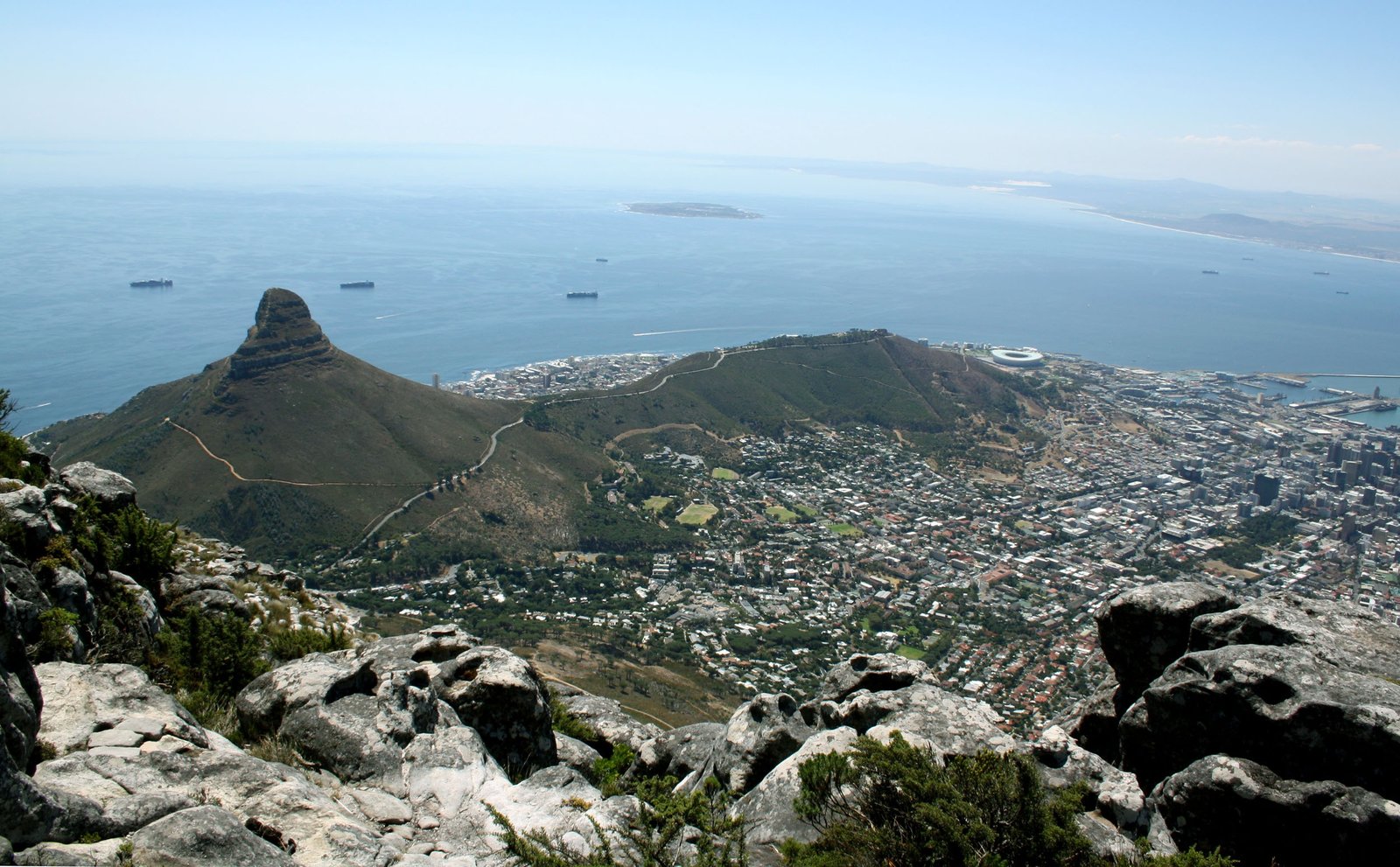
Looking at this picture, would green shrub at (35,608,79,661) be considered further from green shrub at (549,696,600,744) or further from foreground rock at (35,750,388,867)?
green shrub at (549,696,600,744)

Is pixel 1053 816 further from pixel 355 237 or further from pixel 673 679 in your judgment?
pixel 355 237

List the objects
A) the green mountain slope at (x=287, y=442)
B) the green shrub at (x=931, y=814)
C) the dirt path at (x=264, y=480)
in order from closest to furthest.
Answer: the green shrub at (x=931, y=814), the green mountain slope at (x=287, y=442), the dirt path at (x=264, y=480)

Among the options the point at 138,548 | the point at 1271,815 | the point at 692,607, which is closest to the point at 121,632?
the point at 138,548

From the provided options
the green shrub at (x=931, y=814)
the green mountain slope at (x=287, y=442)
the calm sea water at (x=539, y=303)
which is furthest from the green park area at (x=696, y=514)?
the calm sea water at (x=539, y=303)

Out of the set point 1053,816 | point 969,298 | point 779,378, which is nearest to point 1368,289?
point 969,298

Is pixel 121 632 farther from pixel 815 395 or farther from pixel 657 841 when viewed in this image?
pixel 815 395

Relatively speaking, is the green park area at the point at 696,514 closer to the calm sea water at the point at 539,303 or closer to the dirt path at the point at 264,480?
the dirt path at the point at 264,480

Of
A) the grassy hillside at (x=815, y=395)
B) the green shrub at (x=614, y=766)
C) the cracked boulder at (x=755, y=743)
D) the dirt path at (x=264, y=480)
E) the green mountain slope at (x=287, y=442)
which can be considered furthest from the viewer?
the grassy hillside at (x=815, y=395)
